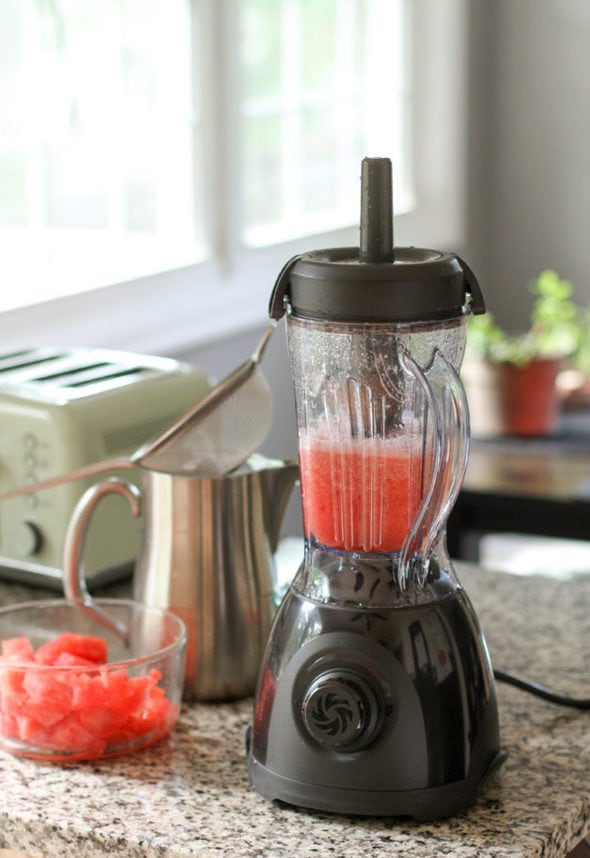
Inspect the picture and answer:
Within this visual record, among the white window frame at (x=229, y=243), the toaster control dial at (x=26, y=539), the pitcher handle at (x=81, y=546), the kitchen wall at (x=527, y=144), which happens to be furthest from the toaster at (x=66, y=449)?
the kitchen wall at (x=527, y=144)

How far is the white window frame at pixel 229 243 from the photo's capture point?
7.54 feet

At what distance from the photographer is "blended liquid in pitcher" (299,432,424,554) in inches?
38.7

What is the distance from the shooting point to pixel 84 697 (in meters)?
1.05

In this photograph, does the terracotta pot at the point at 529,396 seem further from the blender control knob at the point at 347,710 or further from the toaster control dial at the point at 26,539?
the blender control knob at the point at 347,710

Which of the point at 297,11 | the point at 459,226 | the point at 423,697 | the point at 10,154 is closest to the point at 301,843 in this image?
the point at 423,697

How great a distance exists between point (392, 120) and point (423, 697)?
2811 millimetres

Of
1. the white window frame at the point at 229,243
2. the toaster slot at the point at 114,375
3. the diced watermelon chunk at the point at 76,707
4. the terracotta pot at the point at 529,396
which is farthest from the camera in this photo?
the terracotta pot at the point at 529,396

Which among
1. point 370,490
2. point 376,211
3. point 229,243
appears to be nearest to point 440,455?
point 370,490

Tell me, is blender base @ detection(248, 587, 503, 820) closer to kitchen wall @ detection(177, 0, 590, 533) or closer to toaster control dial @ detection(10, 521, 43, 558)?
toaster control dial @ detection(10, 521, 43, 558)

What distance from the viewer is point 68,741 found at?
106cm

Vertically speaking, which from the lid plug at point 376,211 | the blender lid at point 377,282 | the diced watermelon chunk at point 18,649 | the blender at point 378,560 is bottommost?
the diced watermelon chunk at point 18,649

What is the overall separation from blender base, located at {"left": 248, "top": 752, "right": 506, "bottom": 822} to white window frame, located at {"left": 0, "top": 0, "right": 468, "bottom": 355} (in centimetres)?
126

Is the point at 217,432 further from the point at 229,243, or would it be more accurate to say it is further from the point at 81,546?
the point at 229,243

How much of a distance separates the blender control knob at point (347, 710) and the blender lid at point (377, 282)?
260 millimetres
